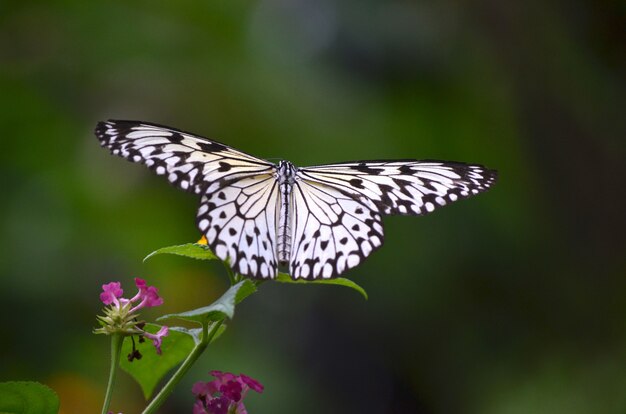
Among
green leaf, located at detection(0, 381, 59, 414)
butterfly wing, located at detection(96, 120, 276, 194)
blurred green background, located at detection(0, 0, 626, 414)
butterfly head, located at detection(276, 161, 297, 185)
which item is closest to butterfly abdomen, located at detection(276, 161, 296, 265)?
butterfly head, located at detection(276, 161, 297, 185)

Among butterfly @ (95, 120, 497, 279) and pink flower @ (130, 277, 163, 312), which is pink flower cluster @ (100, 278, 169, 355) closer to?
pink flower @ (130, 277, 163, 312)

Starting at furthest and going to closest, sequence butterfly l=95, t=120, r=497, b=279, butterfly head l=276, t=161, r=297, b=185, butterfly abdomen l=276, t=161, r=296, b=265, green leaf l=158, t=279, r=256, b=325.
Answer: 1. butterfly head l=276, t=161, r=297, b=185
2. butterfly abdomen l=276, t=161, r=296, b=265
3. butterfly l=95, t=120, r=497, b=279
4. green leaf l=158, t=279, r=256, b=325

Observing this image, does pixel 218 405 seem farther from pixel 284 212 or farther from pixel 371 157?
pixel 371 157

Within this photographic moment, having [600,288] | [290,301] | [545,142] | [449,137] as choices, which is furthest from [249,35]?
[600,288]

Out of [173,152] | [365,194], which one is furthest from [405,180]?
[173,152]

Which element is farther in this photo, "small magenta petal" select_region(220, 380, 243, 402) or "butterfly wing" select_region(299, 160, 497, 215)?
"butterfly wing" select_region(299, 160, 497, 215)

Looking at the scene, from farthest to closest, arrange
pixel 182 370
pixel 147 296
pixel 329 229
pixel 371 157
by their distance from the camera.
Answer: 1. pixel 371 157
2. pixel 329 229
3. pixel 147 296
4. pixel 182 370
